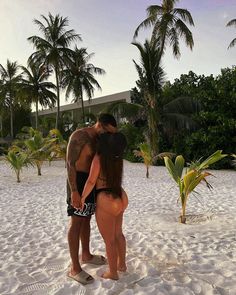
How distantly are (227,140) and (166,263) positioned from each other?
13.0 metres

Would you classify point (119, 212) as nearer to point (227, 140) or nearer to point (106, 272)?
point (106, 272)

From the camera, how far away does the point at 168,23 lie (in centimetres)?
1958

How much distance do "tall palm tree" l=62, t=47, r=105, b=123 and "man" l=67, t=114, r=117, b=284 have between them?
23898mm

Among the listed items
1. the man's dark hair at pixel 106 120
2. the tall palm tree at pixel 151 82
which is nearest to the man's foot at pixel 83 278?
the man's dark hair at pixel 106 120

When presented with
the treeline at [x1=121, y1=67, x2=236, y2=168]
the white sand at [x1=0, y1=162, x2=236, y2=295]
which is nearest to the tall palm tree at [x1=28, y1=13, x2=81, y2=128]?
the treeline at [x1=121, y1=67, x2=236, y2=168]

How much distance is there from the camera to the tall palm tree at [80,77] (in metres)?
26.8

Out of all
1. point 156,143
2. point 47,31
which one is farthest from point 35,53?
point 156,143

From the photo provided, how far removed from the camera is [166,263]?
3.70 m

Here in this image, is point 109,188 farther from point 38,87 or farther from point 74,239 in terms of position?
point 38,87

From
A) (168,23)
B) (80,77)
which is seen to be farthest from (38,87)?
(168,23)

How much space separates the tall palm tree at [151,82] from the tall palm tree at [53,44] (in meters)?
10.5

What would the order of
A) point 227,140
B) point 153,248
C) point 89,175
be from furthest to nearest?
point 227,140 → point 153,248 → point 89,175

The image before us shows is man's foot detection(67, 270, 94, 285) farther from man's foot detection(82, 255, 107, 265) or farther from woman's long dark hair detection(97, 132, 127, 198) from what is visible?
woman's long dark hair detection(97, 132, 127, 198)

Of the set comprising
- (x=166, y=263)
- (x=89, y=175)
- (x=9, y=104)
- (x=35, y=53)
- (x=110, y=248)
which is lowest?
(x=166, y=263)
